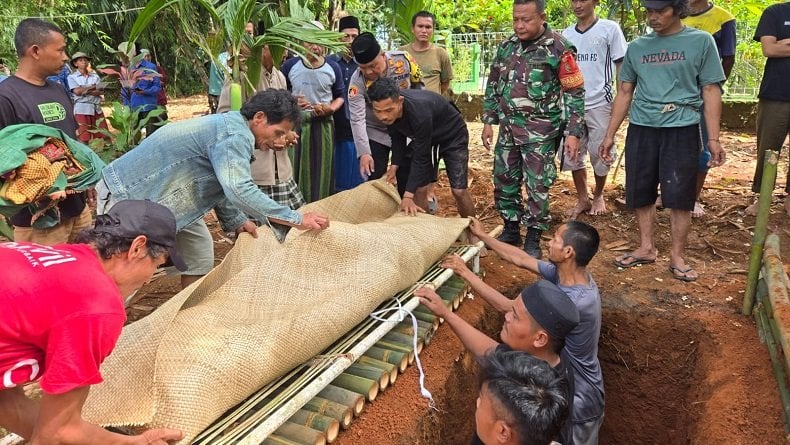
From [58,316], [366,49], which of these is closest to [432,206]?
[366,49]

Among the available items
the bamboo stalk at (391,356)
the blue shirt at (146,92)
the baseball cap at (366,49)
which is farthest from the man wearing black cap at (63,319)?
the blue shirt at (146,92)

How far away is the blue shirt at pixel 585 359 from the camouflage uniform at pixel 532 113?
172 cm

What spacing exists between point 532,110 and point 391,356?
2.40 meters

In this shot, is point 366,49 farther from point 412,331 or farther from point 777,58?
point 777,58

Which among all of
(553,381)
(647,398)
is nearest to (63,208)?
(553,381)

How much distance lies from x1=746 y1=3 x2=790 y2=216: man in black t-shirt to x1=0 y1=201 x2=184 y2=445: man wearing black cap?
16.6 feet

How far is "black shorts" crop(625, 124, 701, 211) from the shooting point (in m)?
4.09

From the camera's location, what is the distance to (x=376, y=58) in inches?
185

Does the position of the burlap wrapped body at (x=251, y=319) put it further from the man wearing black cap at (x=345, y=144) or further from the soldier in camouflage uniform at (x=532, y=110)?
the man wearing black cap at (x=345, y=144)

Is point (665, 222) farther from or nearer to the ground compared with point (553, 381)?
nearer to the ground

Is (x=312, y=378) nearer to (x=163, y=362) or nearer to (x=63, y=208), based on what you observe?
(x=163, y=362)

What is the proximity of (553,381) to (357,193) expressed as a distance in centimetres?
259

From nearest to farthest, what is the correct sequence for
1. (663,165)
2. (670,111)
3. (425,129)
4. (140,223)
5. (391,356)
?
(140,223), (391,356), (670,111), (663,165), (425,129)

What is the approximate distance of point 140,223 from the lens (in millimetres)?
1890
